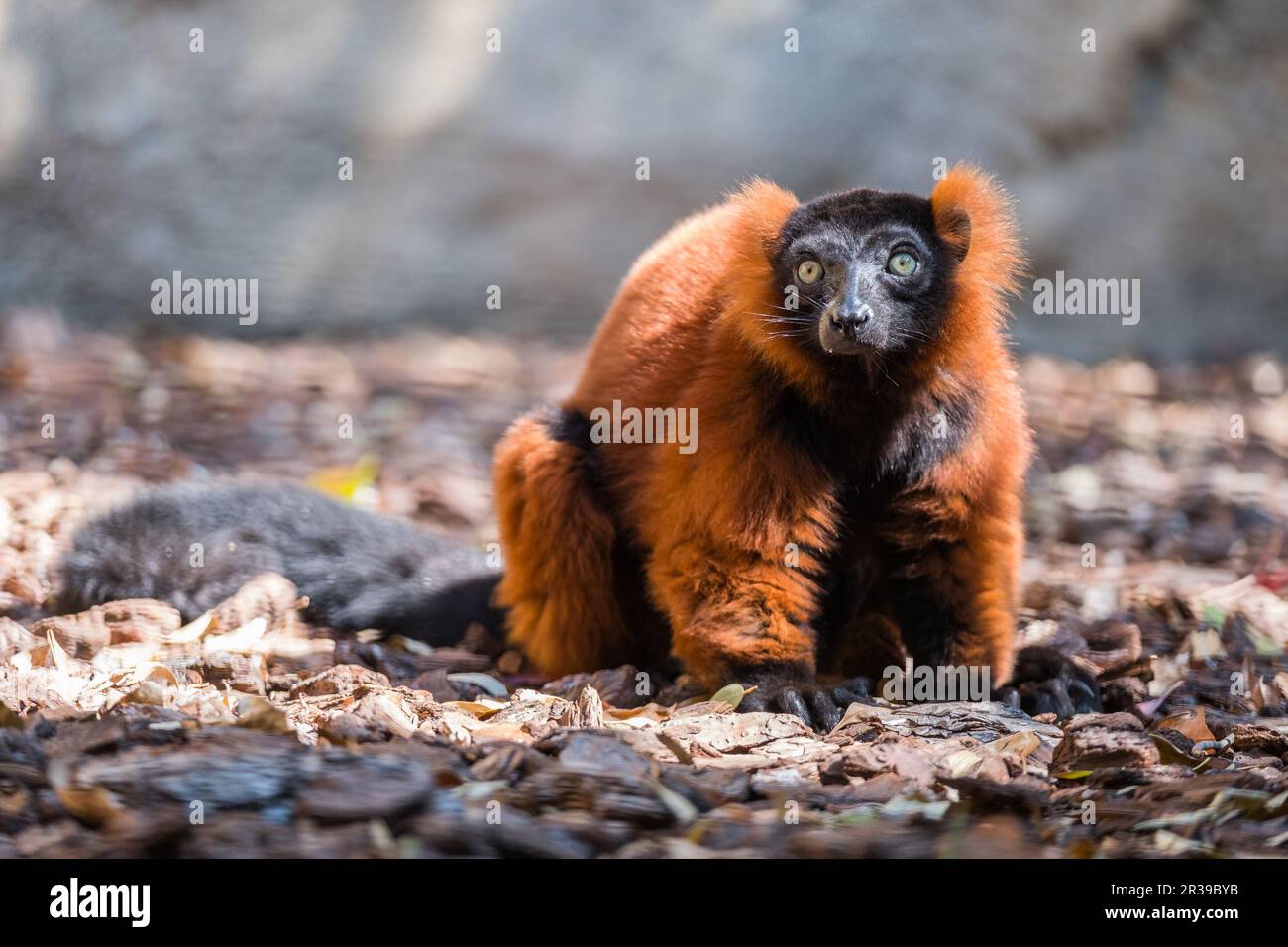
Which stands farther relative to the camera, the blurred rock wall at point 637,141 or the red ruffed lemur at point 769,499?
the blurred rock wall at point 637,141

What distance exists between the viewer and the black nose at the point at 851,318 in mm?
4469

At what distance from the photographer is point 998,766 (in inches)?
157

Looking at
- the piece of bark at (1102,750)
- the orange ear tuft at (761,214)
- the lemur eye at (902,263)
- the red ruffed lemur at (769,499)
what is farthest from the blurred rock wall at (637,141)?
the piece of bark at (1102,750)

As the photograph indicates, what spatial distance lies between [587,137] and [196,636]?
6.83 metres

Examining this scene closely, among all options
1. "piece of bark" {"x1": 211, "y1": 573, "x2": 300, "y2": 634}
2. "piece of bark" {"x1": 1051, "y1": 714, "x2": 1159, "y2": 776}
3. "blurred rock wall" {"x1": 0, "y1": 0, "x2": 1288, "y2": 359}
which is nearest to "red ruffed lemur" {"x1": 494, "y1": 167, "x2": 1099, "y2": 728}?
"piece of bark" {"x1": 1051, "y1": 714, "x2": 1159, "y2": 776}

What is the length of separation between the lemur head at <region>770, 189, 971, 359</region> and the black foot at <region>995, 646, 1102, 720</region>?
4.50ft

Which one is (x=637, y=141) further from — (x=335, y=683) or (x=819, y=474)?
(x=335, y=683)

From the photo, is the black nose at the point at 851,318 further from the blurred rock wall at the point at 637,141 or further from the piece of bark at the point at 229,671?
the blurred rock wall at the point at 637,141

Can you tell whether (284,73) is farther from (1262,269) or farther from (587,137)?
(1262,269)

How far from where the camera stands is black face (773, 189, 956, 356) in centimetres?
465

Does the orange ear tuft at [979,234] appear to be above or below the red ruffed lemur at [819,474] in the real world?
above

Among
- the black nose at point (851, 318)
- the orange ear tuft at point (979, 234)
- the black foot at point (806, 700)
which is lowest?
the black foot at point (806, 700)

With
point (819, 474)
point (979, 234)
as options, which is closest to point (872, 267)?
point (979, 234)
